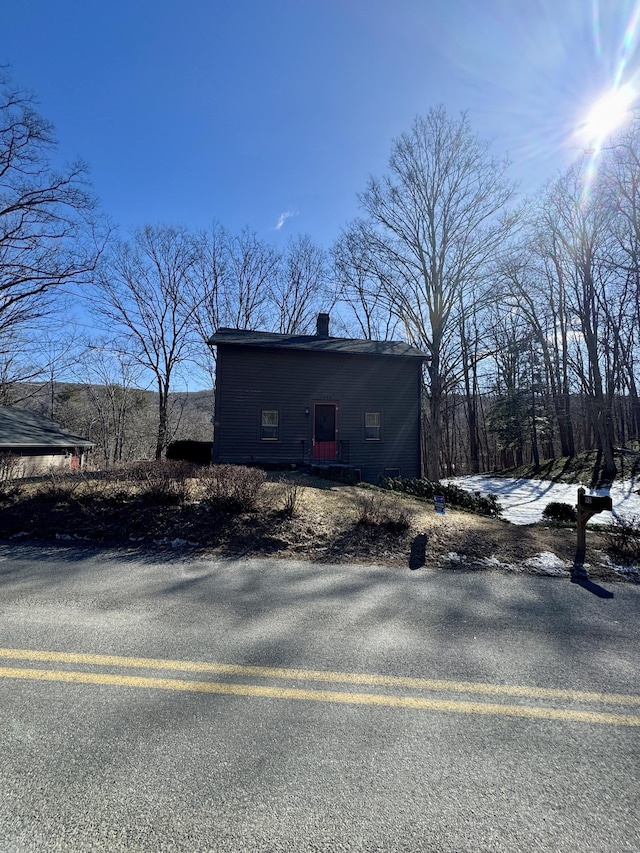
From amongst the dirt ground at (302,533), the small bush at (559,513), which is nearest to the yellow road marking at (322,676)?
the dirt ground at (302,533)

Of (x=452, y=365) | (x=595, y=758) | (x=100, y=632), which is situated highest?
(x=452, y=365)

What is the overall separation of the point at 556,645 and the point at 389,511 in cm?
399

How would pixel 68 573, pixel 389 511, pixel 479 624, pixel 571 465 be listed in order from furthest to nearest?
pixel 571 465 → pixel 389 511 → pixel 68 573 → pixel 479 624

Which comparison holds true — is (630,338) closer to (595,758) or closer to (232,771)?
(595,758)

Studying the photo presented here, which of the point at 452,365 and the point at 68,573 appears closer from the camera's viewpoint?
the point at 68,573

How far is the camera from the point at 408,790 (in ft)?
6.24

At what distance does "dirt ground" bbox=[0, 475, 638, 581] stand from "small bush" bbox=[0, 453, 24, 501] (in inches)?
8.4

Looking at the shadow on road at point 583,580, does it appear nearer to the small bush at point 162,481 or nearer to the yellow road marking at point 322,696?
the yellow road marking at point 322,696

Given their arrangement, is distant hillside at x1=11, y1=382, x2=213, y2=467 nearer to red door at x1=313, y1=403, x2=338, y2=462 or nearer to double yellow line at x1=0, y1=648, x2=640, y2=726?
red door at x1=313, y1=403, x2=338, y2=462

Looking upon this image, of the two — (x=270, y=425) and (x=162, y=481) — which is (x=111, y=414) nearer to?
(x=270, y=425)

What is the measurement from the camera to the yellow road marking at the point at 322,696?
250 cm

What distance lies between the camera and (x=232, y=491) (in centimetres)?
691

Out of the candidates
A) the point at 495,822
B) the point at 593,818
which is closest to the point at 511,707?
the point at 593,818

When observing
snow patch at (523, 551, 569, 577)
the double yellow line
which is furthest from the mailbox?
the double yellow line
